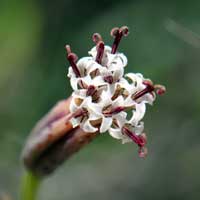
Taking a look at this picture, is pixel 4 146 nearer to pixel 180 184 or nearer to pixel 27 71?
pixel 27 71

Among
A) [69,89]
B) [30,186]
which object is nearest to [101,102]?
[30,186]

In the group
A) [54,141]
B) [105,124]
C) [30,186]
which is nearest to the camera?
[105,124]

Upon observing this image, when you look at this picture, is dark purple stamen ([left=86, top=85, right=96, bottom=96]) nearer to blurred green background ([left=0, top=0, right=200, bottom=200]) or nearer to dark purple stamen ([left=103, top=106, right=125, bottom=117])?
dark purple stamen ([left=103, top=106, right=125, bottom=117])

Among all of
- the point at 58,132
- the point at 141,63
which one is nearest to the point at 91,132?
the point at 58,132

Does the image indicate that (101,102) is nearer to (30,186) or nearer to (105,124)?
(105,124)

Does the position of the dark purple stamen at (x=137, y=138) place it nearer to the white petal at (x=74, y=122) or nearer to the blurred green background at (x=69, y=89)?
the white petal at (x=74, y=122)

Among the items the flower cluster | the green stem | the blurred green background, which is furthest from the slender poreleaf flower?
the blurred green background

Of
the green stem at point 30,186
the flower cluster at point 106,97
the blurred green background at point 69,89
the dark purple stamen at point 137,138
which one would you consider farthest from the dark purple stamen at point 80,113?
the blurred green background at point 69,89
